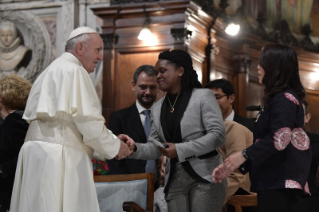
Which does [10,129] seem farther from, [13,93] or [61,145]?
[61,145]

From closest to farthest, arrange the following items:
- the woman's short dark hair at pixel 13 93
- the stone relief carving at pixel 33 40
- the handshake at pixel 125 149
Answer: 1. the handshake at pixel 125 149
2. the woman's short dark hair at pixel 13 93
3. the stone relief carving at pixel 33 40

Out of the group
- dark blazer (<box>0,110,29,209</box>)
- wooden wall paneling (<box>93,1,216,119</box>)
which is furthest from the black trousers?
wooden wall paneling (<box>93,1,216,119</box>)

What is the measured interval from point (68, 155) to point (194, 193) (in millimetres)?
868

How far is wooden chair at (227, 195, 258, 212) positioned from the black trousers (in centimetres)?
101

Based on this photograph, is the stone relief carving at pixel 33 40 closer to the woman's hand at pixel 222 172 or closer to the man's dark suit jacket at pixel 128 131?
the man's dark suit jacket at pixel 128 131

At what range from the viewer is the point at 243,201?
424 centimetres

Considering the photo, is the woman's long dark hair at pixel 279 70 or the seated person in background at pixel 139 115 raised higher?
the woman's long dark hair at pixel 279 70

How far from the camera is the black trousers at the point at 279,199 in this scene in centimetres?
316

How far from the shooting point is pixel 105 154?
3.64 m

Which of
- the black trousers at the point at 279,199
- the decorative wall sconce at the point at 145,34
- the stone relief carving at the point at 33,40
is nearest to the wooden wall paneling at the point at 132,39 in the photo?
the decorative wall sconce at the point at 145,34

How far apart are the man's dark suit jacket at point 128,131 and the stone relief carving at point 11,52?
394 centimetres

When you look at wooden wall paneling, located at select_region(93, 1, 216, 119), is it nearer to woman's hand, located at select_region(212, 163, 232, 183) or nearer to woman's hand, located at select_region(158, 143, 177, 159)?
woman's hand, located at select_region(158, 143, 177, 159)

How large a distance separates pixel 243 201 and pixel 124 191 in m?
0.92

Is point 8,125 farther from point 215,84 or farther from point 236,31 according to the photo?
point 236,31
